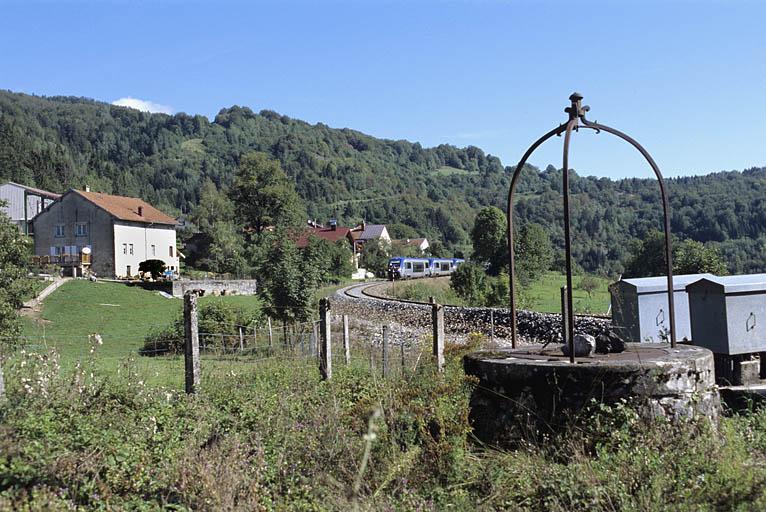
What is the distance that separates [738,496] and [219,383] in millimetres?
5900

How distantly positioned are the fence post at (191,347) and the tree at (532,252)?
44.7m

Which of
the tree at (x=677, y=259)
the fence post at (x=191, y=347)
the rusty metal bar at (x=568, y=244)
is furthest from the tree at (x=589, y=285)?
the fence post at (x=191, y=347)

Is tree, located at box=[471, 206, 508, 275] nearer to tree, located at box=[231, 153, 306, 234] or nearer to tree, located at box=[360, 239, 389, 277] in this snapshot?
tree, located at box=[360, 239, 389, 277]

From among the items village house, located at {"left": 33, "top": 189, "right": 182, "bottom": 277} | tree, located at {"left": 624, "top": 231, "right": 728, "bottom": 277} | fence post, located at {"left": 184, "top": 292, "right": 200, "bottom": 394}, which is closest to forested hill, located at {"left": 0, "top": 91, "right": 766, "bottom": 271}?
tree, located at {"left": 624, "top": 231, "right": 728, "bottom": 277}

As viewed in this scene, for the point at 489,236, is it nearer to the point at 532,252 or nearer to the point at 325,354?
the point at 532,252

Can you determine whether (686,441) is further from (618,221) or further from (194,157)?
(194,157)

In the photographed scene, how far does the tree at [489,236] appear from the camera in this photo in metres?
72.9

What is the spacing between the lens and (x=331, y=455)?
18.3ft

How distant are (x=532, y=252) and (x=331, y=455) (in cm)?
6267

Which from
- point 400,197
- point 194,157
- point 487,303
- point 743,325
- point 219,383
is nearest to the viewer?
point 219,383

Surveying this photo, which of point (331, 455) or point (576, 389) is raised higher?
point (576, 389)

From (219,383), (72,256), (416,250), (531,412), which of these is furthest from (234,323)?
(416,250)

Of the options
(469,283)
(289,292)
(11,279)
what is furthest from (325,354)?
(469,283)

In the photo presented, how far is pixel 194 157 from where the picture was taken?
187m
